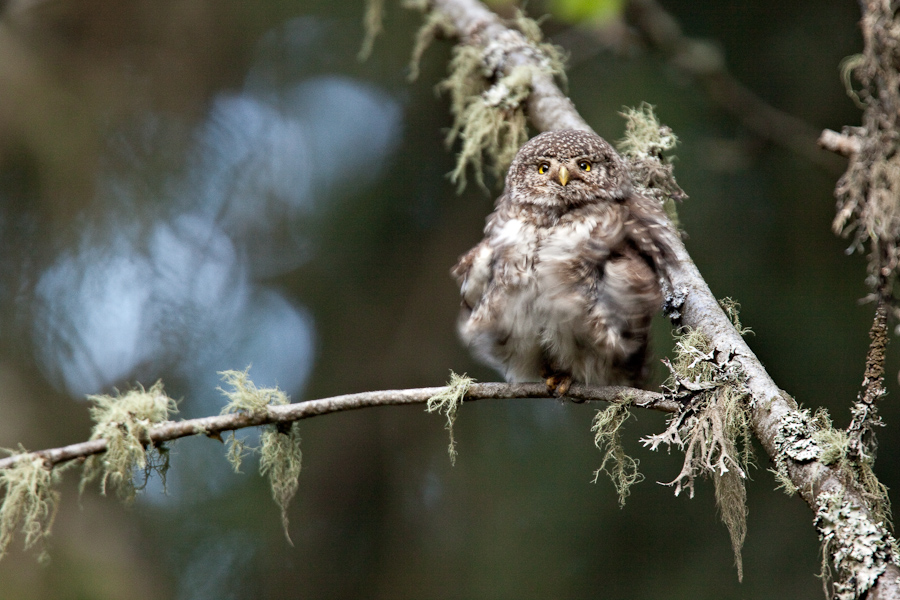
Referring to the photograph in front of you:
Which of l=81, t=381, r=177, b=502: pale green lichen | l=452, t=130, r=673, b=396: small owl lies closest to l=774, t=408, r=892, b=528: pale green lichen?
l=452, t=130, r=673, b=396: small owl

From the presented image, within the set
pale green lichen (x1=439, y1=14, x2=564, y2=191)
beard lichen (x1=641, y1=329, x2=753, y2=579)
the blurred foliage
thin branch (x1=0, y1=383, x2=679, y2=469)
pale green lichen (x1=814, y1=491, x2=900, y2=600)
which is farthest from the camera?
pale green lichen (x1=439, y1=14, x2=564, y2=191)

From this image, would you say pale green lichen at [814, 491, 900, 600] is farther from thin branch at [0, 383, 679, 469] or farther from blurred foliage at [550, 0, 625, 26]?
blurred foliage at [550, 0, 625, 26]

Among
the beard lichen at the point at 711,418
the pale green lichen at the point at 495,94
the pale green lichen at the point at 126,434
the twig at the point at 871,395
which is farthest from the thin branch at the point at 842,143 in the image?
the pale green lichen at the point at 126,434

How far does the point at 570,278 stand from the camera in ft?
6.78

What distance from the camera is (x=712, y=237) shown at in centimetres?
368

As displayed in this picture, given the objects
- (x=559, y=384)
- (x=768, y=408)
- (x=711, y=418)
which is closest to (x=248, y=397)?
(x=559, y=384)

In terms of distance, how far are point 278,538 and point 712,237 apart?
2574 millimetres

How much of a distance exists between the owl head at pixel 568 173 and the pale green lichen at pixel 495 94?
258 millimetres

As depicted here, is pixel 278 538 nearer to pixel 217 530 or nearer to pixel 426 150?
pixel 217 530

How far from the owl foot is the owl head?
0.55 metres

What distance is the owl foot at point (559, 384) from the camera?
2.16m

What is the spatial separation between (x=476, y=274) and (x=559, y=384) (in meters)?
0.40

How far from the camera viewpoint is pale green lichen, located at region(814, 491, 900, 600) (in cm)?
140

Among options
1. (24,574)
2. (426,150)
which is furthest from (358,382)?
Answer: (24,574)
